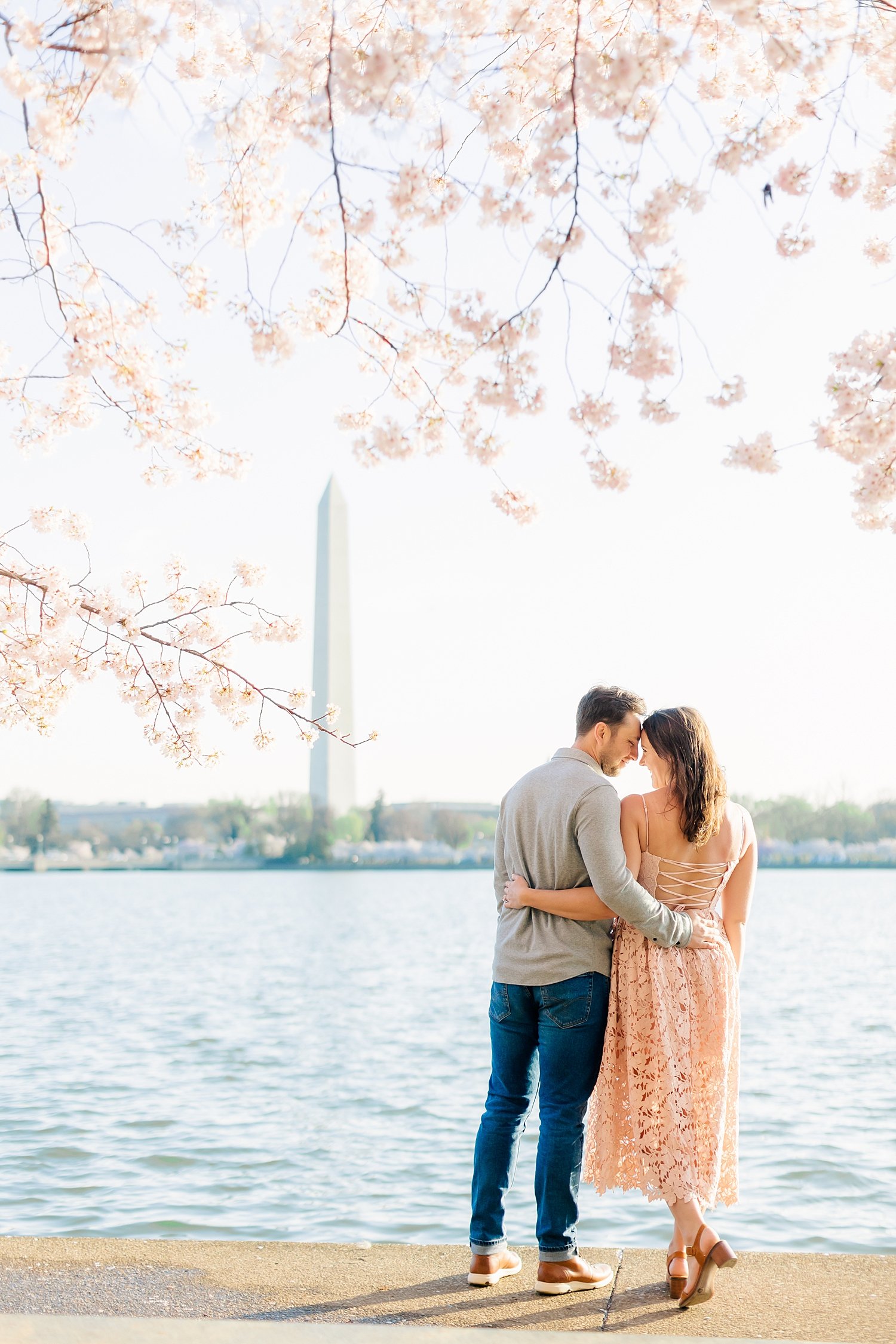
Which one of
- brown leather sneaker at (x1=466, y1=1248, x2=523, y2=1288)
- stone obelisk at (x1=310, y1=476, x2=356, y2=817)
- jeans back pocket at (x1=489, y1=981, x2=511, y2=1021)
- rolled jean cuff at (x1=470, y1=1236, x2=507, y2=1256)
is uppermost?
stone obelisk at (x1=310, y1=476, x2=356, y2=817)

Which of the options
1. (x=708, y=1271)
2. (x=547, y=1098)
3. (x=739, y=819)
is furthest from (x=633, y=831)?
(x=708, y=1271)

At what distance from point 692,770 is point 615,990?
1.82 feet

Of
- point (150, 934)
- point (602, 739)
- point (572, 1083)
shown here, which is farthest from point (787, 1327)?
point (150, 934)

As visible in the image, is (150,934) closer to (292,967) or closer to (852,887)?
(292,967)

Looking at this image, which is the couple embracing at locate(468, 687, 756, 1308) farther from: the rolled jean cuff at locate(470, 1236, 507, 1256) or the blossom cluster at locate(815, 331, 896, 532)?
the blossom cluster at locate(815, 331, 896, 532)

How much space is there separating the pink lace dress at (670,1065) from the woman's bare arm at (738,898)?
0.05m

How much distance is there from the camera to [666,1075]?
295 cm

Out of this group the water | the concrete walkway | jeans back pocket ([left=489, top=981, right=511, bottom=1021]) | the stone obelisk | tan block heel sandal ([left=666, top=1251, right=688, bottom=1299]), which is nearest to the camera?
the concrete walkway

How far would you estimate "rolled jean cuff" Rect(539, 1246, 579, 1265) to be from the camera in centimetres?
293

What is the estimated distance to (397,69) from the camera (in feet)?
10.2

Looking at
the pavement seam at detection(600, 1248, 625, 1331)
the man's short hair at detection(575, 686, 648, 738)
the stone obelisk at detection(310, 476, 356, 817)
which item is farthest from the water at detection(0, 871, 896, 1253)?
the stone obelisk at detection(310, 476, 356, 817)

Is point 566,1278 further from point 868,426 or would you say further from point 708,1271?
point 868,426

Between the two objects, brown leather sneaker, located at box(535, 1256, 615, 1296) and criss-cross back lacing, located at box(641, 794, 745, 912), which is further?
criss-cross back lacing, located at box(641, 794, 745, 912)

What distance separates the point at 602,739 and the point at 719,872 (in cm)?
43
